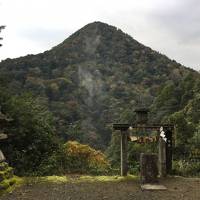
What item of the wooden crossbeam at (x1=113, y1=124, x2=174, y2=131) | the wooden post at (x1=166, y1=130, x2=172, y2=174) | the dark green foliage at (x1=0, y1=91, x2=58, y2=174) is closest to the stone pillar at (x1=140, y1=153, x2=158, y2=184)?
the wooden crossbeam at (x1=113, y1=124, x2=174, y2=131)

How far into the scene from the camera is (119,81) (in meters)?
88.8

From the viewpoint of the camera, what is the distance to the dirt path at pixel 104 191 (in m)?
14.9

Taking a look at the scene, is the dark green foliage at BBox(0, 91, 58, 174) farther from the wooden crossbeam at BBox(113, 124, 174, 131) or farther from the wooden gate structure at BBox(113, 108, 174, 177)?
the wooden crossbeam at BBox(113, 124, 174, 131)

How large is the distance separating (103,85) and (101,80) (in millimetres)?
2141

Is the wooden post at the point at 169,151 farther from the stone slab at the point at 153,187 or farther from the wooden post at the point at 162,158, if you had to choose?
the stone slab at the point at 153,187

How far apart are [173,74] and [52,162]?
220 feet

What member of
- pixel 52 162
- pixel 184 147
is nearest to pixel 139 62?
pixel 184 147

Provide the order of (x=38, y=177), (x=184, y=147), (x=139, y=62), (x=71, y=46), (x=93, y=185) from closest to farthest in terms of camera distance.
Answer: (x=93, y=185)
(x=38, y=177)
(x=184, y=147)
(x=139, y=62)
(x=71, y=46)

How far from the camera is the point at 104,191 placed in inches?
635

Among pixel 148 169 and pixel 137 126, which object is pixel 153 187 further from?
pixel 137 126

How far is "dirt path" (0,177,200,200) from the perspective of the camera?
587 inches

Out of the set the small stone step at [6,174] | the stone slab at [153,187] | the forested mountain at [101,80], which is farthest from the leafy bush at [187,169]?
the forested mountain at [101,80]

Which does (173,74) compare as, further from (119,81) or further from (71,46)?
(71,46)

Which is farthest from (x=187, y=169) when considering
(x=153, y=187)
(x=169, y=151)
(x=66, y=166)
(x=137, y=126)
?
(x=66, y=166)
